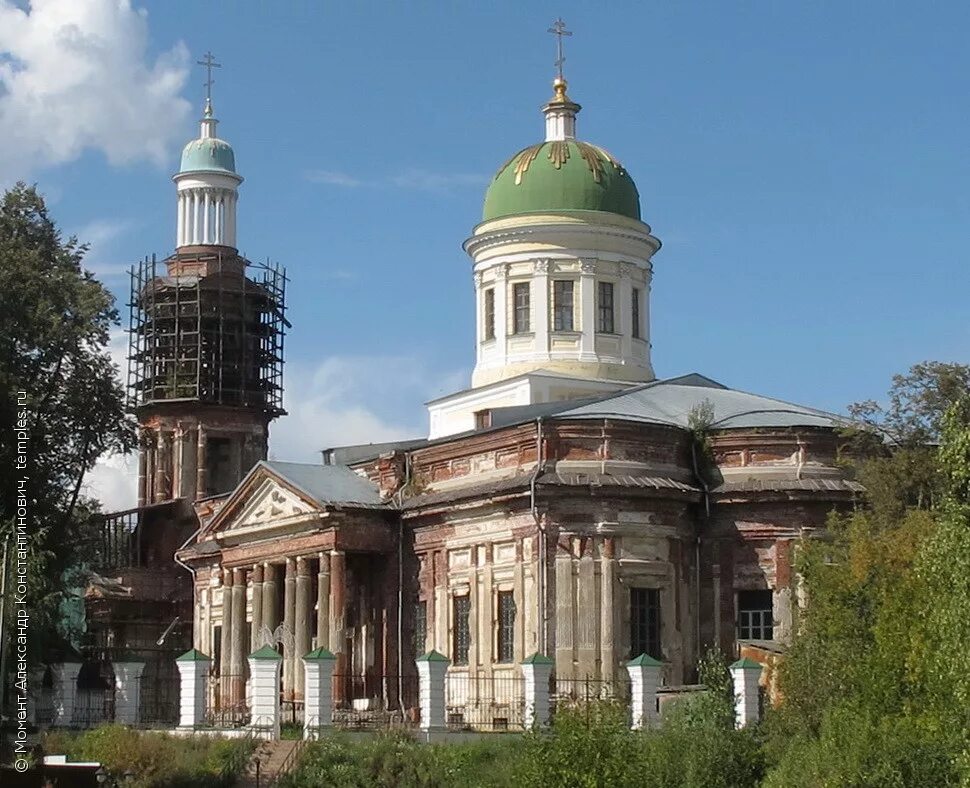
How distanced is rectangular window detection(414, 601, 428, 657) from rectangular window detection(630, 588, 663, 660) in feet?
17.4

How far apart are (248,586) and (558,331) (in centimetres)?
934

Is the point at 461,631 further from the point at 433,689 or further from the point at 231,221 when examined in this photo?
the point at 231,221

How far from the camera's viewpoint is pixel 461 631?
40219 mm

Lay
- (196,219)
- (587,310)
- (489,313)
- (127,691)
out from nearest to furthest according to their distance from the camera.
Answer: (127,691) → (587,310) → (489,313) → (196,219)

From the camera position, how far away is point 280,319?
58312mm

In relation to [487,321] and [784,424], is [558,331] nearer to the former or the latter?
[487,321]

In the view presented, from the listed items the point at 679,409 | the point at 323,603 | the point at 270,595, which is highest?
the point at 679,409

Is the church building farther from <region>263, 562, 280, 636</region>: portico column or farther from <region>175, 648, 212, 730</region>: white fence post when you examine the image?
<region>175, 648, 212, 730</region>: white fence post

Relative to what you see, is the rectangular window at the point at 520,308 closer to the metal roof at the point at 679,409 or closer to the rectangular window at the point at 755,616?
the metal roof at the point at 679,409

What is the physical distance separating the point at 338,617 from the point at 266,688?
751 centimetres

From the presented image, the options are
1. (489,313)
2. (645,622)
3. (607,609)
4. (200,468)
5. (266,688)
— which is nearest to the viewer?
(266,688)

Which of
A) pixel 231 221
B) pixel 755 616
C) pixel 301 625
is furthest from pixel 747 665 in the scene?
pixel 231 221

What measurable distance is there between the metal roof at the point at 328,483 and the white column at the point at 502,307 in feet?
15.4

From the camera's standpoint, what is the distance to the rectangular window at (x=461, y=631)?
131ft
